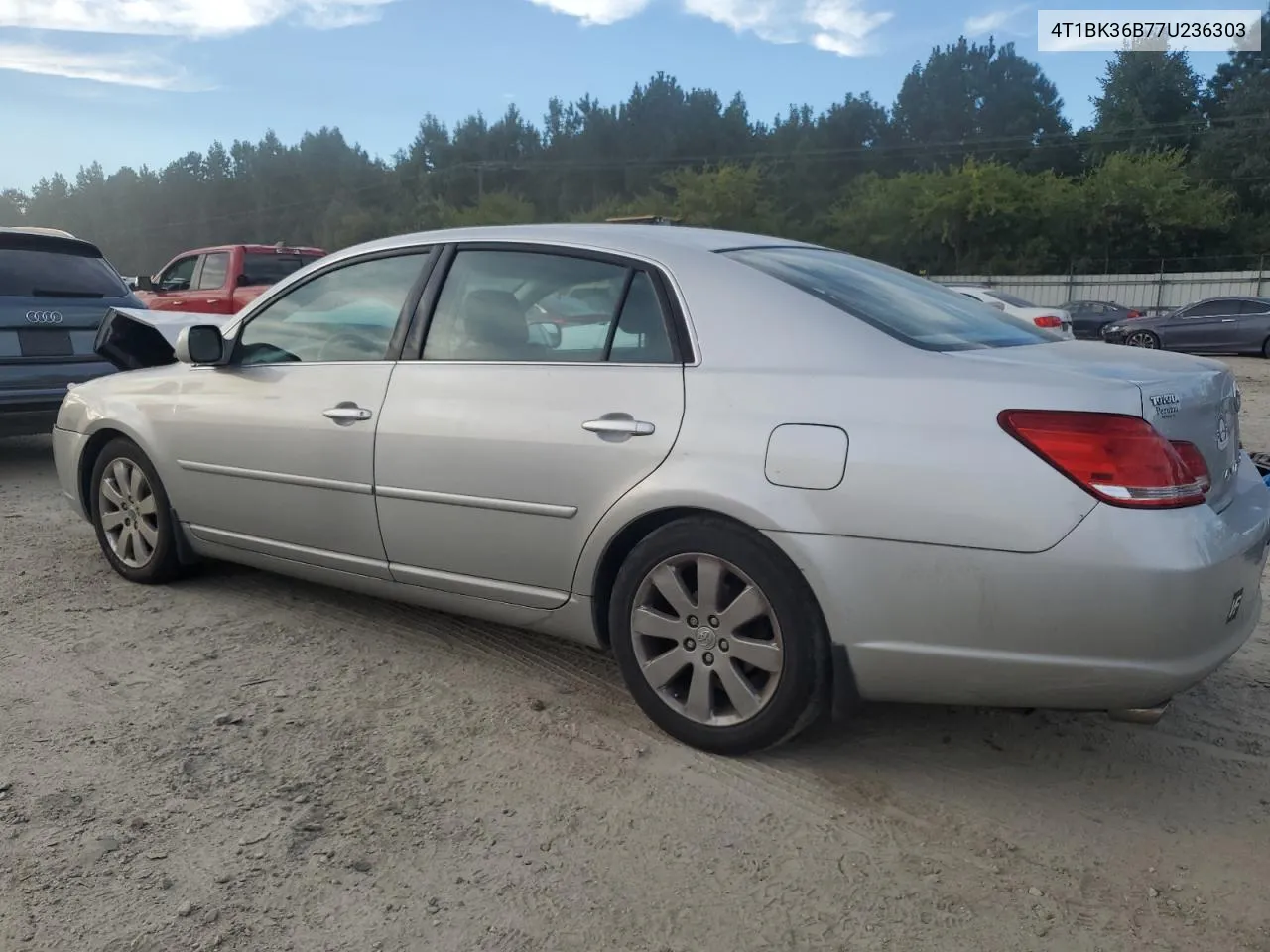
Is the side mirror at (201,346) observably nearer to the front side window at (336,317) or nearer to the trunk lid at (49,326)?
the front side window at (336,317)

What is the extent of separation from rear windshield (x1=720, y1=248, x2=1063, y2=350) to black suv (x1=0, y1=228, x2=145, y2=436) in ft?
18.2

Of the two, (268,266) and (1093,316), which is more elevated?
(268,266)

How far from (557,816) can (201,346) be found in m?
2.49

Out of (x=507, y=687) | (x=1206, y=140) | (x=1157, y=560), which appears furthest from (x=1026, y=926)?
(x=1206, y=140)

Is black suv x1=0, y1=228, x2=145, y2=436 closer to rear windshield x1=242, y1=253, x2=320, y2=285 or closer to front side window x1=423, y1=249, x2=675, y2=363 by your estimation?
front side window x1=423, y1=249, x2=675, y2=363

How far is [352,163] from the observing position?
10431 centimetres

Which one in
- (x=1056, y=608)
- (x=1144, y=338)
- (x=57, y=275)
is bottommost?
(x=1144, y=338)

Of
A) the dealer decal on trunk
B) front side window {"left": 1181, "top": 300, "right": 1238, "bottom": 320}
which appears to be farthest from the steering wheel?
front side window {"left": 1181, "top": 300, "right": 1238, "bottom": 320}

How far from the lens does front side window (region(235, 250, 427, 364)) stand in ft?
12.7

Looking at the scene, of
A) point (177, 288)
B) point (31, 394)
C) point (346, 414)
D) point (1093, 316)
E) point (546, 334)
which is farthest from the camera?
point (1093, 316)

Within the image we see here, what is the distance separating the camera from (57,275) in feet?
24.1

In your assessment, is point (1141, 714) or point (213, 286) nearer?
point (1141, 714)

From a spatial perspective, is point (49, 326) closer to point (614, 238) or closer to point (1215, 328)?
point (614, 238)

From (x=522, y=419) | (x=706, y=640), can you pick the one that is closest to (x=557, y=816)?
(x=706, y=640)
